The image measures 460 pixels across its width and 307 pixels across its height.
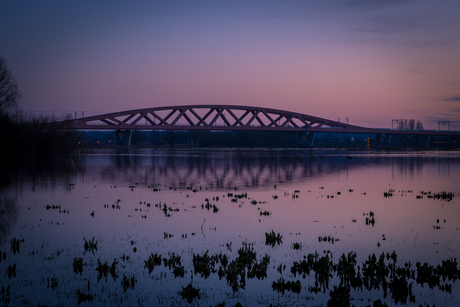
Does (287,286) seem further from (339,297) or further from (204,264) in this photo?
(204,264)

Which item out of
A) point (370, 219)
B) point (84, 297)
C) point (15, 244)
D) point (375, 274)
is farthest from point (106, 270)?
point (370, 219)

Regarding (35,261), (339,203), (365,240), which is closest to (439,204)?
(339,203)

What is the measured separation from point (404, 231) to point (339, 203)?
17.4ft

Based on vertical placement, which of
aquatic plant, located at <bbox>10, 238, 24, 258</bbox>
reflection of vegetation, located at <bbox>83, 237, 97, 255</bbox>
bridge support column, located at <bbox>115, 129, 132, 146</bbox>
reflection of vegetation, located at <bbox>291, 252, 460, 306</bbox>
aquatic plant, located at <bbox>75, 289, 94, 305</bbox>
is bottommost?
reflection of vegetation, located at <bbox>291, 252, 460, 306</bbox>

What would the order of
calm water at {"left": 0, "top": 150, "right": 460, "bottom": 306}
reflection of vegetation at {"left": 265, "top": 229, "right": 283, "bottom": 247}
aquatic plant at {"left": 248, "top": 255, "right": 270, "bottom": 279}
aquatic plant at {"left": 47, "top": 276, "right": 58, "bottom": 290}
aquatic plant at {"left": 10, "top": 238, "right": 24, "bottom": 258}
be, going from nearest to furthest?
1. calm water at {"left": 0, "top": 150, "right": 460, "bottom": 306}
2. aquatic plant at {"left": 47, "top": 276, "right": 58, "bottom": 290}
3. aquatic plant at {"left": 248, "top": 255, "right": 270, "bottom": 279}
4. aquatic plant at {"left": 10, "top": 238, "right": 24, "bottom": 258}
5. reflection of vegetation at {"left": 265, "top": 229, "right": 283, "bottom": 247}

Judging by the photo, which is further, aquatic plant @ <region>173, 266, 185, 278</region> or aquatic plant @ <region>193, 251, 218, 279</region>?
aquatic plant @ <region>193, 251, 218, 279</region>

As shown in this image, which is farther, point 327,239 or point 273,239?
point 327,239

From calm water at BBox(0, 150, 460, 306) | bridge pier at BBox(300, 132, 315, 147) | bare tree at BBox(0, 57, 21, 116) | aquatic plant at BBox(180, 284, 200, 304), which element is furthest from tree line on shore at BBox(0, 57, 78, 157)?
bridge pier at BBox(300, 132, 315, 147)

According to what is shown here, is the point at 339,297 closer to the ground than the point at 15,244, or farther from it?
closer to the ground

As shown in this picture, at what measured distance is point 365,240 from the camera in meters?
10.7

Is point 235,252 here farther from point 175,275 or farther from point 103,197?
point 103,197

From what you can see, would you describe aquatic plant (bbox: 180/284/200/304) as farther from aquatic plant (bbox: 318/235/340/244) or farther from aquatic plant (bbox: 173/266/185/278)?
aquatic plant (bbox: 318/235/340/244)

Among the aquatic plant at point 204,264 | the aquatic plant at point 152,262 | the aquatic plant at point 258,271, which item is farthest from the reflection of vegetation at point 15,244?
the aquatic plant at point 258,271

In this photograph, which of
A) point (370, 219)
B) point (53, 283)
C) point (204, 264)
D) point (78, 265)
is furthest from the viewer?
point (370, 219)
